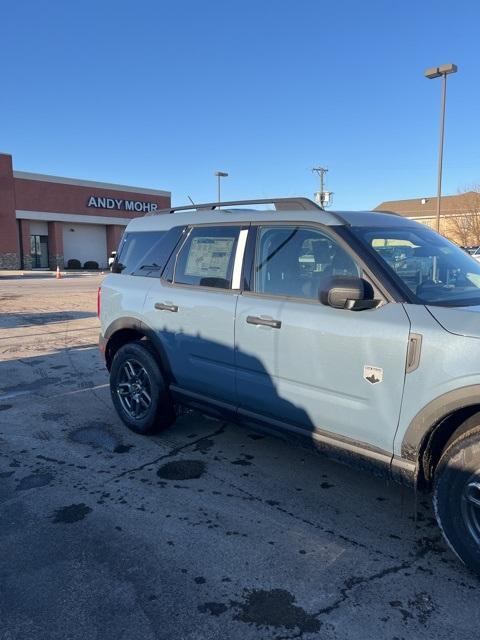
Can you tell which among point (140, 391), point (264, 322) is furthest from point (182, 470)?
point (264, 322)

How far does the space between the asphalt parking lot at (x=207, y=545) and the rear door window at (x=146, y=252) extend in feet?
5.11

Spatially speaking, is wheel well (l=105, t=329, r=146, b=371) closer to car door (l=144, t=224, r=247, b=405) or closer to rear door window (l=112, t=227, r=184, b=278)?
car door (l=144, t=224, r=247, b=405)

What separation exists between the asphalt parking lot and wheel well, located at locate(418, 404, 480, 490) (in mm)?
508

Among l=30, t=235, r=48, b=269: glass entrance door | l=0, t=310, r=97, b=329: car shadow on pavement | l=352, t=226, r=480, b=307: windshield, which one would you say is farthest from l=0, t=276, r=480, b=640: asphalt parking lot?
l=30, t=235, r=48, b=269: glass entrance door

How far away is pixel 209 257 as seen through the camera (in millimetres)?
4254

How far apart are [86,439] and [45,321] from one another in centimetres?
828

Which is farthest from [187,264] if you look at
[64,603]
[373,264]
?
[64,603]

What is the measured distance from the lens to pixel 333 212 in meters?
3.58

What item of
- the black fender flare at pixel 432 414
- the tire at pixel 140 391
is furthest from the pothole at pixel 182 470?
the black fender flare at pixel 432 414

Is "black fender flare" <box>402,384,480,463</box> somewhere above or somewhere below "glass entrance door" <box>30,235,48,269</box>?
below

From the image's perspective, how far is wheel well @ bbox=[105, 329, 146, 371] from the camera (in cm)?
502

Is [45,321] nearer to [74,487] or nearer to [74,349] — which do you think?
[74,349]

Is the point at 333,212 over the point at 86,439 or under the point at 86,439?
over

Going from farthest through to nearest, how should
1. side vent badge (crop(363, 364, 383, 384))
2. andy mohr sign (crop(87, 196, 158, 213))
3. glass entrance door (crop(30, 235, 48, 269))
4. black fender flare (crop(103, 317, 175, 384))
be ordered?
andy mohr sign (crop(87, 196, 158, 213)), glass entrance door (crop(30, 235, 48, 269)), black fender flare (crop(103, 317, 175, 384)), side vent badge (crop(363, 364, 383, 384))
